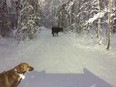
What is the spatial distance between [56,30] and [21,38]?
23.0ft

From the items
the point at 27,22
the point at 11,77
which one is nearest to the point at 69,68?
the point at 11,77

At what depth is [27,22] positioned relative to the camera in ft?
113

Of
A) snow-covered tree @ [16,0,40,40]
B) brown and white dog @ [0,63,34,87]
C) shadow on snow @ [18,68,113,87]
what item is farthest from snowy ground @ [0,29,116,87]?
snow-covered tree @ [16,0,40,40]

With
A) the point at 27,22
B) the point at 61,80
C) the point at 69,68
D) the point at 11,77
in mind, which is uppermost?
the point at 11,77

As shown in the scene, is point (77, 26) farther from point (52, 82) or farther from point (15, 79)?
point (15, 79)

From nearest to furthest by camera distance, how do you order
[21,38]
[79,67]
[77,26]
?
[79,67]
[21,38]
[77,26]

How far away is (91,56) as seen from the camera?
71.6ft

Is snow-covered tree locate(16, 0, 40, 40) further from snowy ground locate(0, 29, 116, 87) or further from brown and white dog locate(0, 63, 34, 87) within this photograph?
brown and white dog locate(0, 63, 34, 87)

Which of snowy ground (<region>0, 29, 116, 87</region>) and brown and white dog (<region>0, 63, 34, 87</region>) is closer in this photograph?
brown and white dog (<region>0, 63, 34, 87</region>)

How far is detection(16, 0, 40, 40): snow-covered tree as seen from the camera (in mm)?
34281

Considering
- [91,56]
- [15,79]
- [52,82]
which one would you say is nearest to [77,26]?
[91,56]

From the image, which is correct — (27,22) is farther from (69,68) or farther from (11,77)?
(11,77)

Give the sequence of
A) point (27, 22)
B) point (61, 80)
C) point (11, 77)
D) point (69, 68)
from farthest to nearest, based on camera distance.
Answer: point (27, 22), point (69, 68), point (61, 80), point (11, 77)

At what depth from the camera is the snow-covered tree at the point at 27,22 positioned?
34.3 meters
